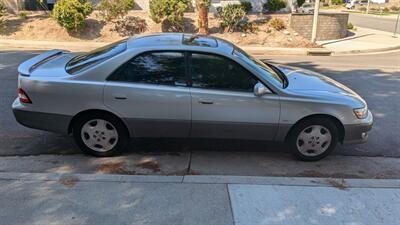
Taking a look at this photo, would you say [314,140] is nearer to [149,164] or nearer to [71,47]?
[149,164]

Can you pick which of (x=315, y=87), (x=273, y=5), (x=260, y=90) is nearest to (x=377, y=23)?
(x=273, y=5)

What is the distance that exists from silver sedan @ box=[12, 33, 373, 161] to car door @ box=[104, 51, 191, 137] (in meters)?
0.01

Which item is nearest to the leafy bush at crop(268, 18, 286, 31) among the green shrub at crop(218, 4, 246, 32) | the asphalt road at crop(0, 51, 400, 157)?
the green shrub at crop(218, 4, 246, 32)

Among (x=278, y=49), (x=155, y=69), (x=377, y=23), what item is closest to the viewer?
(x=155, y=69)

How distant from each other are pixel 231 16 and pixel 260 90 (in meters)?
13.3

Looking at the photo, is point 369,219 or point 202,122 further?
point 202,122

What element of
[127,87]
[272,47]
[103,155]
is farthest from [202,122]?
[272,47]

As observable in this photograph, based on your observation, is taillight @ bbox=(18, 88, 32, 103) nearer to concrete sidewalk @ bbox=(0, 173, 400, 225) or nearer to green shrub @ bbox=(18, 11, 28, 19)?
concrete sidewalk @ bbox=(0, 173, 400, 225)

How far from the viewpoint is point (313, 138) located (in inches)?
189

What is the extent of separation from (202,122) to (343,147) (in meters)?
2.16

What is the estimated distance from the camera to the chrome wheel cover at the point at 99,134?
4699 millimetres

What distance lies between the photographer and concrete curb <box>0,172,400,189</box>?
13.4 ft

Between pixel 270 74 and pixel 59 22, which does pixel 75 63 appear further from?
pixel 59 22

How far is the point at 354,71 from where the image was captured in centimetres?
1117
